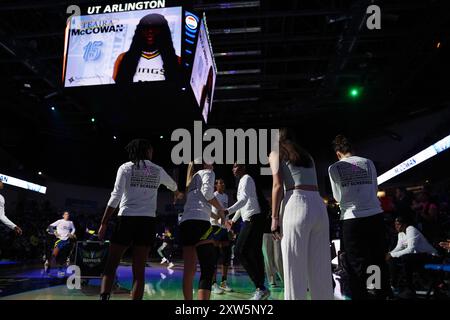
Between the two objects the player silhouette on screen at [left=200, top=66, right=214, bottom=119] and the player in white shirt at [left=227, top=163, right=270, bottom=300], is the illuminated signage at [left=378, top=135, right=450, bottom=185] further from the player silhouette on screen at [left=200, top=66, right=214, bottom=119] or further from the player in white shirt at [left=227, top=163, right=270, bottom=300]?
the player in white shirt at [left=227, top=163, right=270, bottom=300]

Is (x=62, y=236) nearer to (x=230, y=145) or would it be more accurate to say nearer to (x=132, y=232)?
(x=230, y=145)

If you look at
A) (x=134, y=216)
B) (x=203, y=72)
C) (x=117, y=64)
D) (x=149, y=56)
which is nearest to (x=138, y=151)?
(x=134, y=216)

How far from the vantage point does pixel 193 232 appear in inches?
138

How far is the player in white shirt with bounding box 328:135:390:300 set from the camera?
3297 mm

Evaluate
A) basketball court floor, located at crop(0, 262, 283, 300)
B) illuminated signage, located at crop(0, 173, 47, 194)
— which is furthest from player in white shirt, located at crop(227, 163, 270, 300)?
illuminated signage, located at crop(0, 173, 47, 194)

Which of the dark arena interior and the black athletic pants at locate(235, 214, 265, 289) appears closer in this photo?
the dark arena interior

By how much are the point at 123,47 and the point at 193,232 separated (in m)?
3.76

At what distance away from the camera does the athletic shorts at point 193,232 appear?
3.50m

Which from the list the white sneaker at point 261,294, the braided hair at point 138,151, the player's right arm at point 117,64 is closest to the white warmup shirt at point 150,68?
the player's right arm at point 117,64

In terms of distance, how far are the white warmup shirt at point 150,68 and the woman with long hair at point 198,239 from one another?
2.74 meters

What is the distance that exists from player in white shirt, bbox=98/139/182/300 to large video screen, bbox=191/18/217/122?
286 cm

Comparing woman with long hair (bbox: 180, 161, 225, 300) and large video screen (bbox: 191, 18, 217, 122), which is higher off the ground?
large video screen (bbox: 191, 18, 217, 122)
